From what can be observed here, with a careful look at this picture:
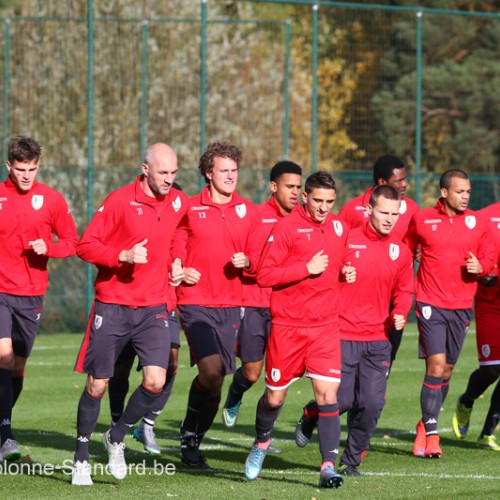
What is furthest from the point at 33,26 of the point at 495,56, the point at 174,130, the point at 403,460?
the point at 403,460

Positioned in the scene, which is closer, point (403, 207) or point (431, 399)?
point (431, 399)

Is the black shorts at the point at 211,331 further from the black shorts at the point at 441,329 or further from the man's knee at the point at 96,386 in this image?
the black shorts at the point at 441,329

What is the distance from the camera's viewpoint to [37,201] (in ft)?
36.6

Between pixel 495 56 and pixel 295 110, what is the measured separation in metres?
7.41

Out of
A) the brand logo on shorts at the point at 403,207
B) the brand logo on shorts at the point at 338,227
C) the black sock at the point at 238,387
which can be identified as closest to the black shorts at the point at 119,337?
the brand logo on shorts at the point at 338,227

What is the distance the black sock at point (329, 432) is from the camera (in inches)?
383

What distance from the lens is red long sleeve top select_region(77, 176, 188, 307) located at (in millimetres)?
10047

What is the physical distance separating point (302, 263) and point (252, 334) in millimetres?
2513

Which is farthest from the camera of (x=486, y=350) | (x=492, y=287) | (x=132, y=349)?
(x=486, y=350)

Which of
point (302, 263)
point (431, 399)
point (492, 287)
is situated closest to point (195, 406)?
point (302, 263)

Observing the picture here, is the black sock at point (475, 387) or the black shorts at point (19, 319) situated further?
the black sock at point (475, 387)

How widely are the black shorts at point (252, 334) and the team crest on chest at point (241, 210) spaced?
139cm

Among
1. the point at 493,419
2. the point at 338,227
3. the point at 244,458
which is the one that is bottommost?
the point at 244,458

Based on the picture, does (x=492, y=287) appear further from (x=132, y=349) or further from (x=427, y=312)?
(x=132, y=349)
